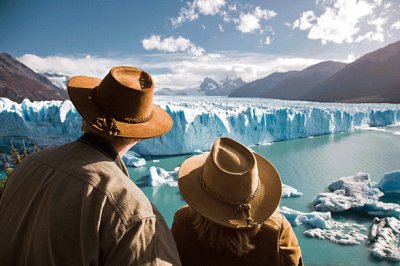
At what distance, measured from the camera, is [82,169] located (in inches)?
28.1

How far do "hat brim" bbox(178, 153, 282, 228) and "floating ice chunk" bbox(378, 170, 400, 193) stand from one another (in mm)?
9533

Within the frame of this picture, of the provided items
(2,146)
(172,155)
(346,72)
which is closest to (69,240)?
(172,155)

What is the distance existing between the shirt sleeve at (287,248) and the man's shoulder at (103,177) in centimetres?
46

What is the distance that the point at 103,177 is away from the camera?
0.71 meters

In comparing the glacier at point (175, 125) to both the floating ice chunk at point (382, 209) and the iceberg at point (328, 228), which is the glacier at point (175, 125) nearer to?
the iceberg at point (328, 228)

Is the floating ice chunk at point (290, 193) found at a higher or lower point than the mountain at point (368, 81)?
lower

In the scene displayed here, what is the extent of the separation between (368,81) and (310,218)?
6162 cm

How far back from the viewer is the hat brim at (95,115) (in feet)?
2.81

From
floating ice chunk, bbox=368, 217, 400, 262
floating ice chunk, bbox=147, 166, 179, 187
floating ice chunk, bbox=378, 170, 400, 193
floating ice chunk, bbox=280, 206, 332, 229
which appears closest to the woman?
floating ice chunk, bbox=368, 217, 400, 262

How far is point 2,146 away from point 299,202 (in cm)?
1379

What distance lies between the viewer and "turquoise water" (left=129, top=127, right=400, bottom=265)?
18.9 ft

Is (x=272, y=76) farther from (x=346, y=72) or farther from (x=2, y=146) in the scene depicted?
(x=2, y=146)

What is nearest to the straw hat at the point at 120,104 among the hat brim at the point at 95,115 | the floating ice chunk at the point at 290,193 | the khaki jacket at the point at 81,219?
the hat brim at the point at 95,115

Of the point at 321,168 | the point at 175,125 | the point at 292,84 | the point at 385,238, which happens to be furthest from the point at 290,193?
the point at 292,84
